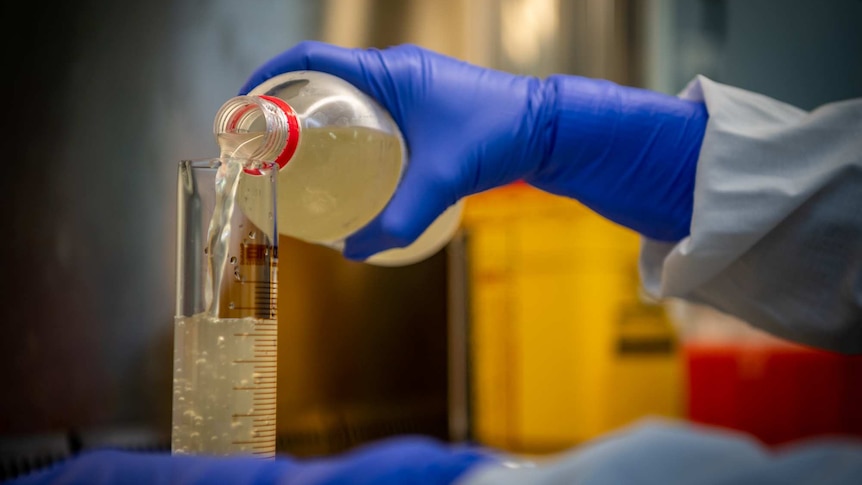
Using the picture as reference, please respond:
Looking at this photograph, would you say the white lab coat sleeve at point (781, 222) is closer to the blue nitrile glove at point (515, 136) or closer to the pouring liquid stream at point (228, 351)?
the blue nitrile glove at point (515, 136)

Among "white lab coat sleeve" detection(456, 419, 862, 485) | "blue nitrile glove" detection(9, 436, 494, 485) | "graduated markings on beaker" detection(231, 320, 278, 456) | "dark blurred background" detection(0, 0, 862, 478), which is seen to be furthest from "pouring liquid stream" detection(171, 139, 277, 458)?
"dark blurred background" detection(0, 0, 862, 478)

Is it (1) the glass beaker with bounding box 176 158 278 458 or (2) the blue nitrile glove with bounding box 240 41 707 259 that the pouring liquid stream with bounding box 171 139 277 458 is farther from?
(2) the blue nitrile glove with bounding box 240 41 707 259

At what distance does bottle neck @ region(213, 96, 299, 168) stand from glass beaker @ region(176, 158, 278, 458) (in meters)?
0.02

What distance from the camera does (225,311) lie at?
0.76 metres

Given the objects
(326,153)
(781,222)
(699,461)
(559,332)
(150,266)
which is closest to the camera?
(699,461)

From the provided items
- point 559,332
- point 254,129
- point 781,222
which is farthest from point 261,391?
point 559,332

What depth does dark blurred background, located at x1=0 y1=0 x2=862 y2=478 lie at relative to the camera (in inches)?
47.3

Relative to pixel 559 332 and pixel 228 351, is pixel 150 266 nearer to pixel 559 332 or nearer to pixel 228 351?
pixel 228 351

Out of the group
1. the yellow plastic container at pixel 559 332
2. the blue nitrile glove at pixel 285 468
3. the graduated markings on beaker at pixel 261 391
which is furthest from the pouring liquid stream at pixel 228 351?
the yellow plastic container at pixel 559 332

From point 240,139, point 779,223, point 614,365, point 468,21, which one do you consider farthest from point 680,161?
point 468,21

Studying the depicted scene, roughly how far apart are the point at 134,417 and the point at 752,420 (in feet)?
4.88

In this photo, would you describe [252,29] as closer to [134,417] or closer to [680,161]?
[134,417]

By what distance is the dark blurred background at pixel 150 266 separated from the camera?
1.20 meters

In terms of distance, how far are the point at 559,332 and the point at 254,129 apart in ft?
4.77
